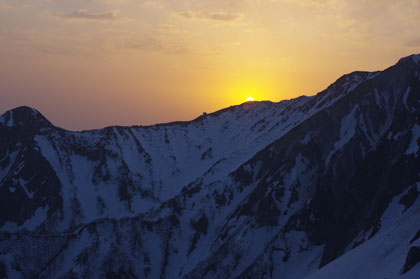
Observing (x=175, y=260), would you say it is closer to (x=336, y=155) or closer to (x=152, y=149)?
(x=336, y=155)

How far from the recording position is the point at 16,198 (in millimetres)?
155375

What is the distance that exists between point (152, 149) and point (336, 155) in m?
80.3

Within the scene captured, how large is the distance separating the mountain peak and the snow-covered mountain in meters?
0.64

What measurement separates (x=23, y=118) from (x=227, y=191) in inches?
3313

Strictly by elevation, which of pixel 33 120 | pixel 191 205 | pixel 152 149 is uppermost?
pixel 33 120

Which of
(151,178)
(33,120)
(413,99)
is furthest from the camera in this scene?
(33,120)

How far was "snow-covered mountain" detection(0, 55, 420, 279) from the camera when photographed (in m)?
102

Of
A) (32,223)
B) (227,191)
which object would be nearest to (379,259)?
(227,191)

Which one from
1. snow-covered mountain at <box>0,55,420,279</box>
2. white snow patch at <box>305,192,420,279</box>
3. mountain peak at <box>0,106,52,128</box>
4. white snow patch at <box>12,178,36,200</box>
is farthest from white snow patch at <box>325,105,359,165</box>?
mountain peak at <box>0,106,52,128</box>

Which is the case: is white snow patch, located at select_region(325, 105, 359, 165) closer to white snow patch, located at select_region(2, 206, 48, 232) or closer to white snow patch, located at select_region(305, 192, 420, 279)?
white snow patch, located at select_region(305, 192, 420, 279)

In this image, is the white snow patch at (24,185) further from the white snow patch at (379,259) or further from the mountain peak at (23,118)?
the white snow patch at (379,259)

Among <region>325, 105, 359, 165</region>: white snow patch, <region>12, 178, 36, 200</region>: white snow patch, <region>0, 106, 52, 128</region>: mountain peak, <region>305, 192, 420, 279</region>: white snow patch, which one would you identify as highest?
<region>0, 106, 52, 128</region>: mountain peak

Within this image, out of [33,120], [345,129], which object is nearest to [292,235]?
[345,129]

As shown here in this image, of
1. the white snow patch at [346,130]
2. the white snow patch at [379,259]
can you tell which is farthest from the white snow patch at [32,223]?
the white snow patch at [379,259]
